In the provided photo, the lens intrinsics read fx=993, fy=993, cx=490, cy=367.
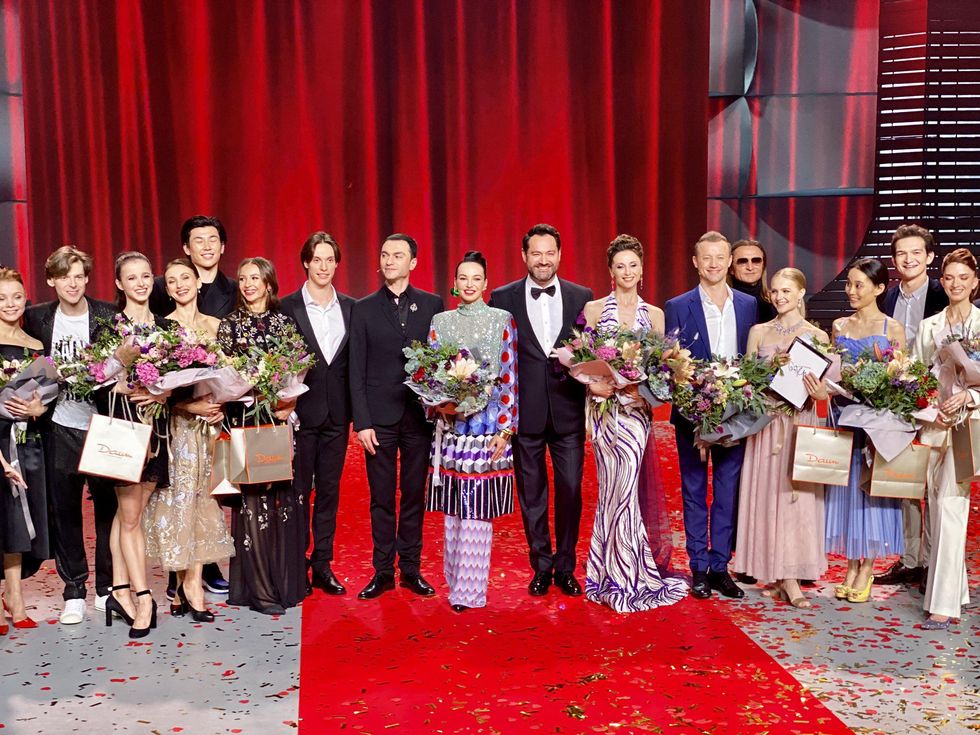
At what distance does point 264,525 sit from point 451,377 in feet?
3.34

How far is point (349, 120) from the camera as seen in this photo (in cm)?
826

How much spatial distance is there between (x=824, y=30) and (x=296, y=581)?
678 cm

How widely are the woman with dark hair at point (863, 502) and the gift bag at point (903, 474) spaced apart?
181mm

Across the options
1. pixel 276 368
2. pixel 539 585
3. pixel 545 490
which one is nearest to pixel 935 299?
pixel 545 490

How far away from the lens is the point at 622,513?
13.5 feet

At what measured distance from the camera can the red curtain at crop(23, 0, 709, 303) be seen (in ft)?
26.6

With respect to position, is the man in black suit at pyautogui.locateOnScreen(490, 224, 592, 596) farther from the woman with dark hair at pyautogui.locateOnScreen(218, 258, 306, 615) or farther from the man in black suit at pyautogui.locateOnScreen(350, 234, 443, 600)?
the woman with dark hair at pyautogui.locateOnScreen(218, 258, 306, 615)

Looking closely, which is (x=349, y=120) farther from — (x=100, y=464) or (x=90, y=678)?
(x=90, y=678)

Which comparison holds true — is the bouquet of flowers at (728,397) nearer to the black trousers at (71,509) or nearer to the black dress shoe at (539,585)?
the black dress shoe at (539,585)

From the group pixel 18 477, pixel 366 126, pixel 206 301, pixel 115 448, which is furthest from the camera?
pixel 366 126

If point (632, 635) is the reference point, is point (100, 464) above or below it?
above

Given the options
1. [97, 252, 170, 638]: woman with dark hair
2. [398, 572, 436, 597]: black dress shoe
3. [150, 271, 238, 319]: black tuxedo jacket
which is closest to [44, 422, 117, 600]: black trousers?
[97, 252, 170, 638]: woman with dark hair

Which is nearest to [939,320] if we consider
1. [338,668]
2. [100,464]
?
[338,668]

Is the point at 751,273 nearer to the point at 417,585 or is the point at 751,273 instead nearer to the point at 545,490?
the point at 545,490
